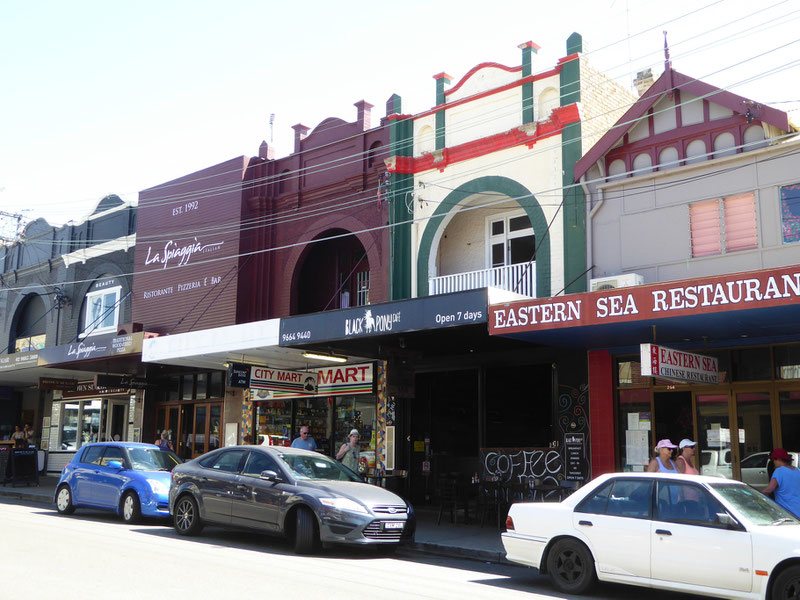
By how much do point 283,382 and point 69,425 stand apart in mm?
13525

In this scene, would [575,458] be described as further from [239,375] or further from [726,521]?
[239,375]

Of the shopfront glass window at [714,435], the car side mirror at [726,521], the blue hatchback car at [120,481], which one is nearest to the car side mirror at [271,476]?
the blue hatchback car at [120,481]

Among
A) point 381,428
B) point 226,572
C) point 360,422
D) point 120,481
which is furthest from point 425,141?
point 226,572

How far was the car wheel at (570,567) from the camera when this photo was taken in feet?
28.3

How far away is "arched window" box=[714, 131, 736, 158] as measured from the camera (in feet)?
45.6

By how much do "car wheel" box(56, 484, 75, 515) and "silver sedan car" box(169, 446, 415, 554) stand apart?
4.03 meters

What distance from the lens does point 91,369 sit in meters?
24.2

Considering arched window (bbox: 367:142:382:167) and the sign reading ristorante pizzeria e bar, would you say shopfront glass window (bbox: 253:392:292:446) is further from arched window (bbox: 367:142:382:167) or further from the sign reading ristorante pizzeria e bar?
arched window (bbox: 367:142:382:167)

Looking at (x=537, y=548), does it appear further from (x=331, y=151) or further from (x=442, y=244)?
(x=331, y=151)

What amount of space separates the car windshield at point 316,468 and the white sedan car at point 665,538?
347 cm

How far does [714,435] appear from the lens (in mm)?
13578

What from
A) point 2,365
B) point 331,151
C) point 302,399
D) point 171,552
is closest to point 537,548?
point 171,552

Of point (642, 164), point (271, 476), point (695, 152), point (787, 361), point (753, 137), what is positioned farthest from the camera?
point (642, 164)

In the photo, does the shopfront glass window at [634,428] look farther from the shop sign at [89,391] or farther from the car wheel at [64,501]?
the shop sign at [89,391]
